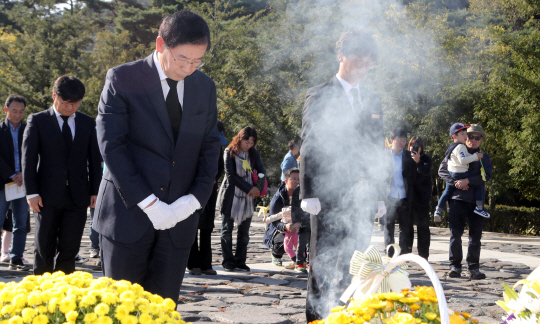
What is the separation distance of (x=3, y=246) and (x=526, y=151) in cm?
1597

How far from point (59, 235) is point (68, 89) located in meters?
1.32

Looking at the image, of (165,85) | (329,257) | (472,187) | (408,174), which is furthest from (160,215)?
(408,174)

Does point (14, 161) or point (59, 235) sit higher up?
point (14, 161)

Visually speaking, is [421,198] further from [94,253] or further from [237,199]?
[94,253]

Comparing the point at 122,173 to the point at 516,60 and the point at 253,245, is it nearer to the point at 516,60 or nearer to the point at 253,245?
the point at 253,245

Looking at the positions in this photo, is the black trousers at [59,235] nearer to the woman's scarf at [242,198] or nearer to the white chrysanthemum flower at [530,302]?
the woman's scarf at [242,198]

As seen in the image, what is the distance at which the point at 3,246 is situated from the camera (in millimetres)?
7266

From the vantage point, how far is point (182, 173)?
9.17ft

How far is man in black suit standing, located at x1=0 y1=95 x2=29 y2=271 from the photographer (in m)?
6.48

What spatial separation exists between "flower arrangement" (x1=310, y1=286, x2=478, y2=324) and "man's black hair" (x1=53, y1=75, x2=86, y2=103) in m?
3.49

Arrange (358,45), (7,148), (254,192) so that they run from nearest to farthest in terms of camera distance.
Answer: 1. (358,45)
2. (7,148)
3. (254,192)

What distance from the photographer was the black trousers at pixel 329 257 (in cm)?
389

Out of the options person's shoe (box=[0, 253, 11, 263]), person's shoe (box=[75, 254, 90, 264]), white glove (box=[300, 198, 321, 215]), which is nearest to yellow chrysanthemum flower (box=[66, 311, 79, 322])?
white glove (box=[300, 198, 321, 215])

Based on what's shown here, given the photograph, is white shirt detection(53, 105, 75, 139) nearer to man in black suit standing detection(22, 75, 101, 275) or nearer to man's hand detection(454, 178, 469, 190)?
man in black suit standing detection(22, 75, 101, 275)
